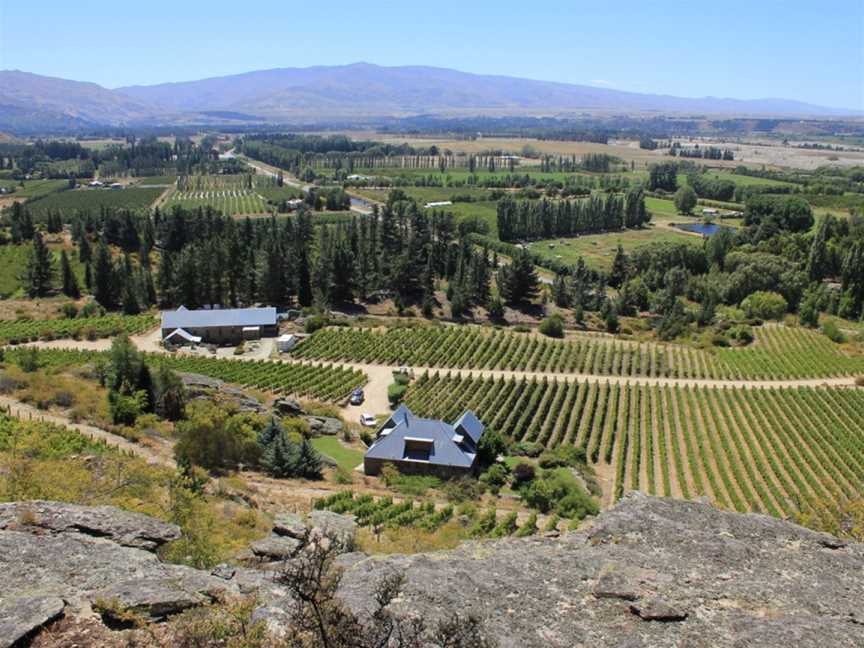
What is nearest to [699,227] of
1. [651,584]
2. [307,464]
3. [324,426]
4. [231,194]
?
[231,194]

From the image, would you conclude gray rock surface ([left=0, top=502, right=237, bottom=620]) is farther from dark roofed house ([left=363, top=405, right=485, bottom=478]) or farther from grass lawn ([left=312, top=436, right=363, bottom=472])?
grass lawn ([left=312, top=436, right=363, bottom=472])

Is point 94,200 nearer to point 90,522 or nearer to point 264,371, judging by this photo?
point 264,371

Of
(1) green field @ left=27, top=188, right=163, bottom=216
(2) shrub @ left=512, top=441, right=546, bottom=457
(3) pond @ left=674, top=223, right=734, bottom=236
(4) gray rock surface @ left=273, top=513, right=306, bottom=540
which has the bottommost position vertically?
(2) shrub @ left=512, top=441, right=546, bottom=457

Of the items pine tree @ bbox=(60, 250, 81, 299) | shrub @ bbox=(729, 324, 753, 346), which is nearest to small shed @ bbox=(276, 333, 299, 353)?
pine tree @ bbox=(60, 250, 81, 299)

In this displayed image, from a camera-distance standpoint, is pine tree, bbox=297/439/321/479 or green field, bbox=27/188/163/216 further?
green field, bbox=27/188/163/216

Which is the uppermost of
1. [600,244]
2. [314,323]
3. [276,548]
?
[276,548]

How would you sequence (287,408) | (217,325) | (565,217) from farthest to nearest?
1. (565,217)
2. (217,325)
3. (287,408)

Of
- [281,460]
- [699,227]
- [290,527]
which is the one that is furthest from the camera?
[699,227]
